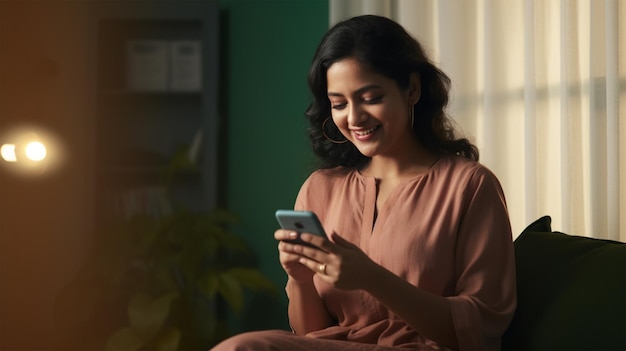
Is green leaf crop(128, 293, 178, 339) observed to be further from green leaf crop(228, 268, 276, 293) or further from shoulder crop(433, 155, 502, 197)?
shoulder crop(433, 155, 502, 197)

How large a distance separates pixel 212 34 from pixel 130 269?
1144mm

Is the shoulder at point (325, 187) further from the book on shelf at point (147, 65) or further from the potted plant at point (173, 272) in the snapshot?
the book on shelf at point (147, 65)

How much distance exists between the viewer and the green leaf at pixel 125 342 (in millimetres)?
3117

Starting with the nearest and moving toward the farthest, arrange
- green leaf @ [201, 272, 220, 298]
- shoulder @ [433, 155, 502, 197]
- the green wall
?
shoulder @ [433, 155, 502, 197]
green leaf @ [201, 272, 220, 298]
the green wall

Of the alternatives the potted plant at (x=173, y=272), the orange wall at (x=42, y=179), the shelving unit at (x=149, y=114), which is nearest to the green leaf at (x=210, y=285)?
the potted plant at (x=173, y=272)

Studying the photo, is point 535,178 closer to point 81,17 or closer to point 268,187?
point 268,187

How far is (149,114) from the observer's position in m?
3.86

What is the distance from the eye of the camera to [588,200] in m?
2.13

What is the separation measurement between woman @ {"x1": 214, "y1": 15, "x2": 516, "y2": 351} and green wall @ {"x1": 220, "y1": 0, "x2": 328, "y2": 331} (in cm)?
174

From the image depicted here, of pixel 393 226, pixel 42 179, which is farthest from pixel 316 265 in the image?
pixel 42 179

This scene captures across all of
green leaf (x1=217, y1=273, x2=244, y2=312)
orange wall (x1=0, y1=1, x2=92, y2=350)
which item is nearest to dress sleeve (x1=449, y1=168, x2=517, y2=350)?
green leaf (x1=217, y1=273, x2=244, y2=312)

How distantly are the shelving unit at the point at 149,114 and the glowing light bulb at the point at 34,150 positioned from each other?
14.1 inches

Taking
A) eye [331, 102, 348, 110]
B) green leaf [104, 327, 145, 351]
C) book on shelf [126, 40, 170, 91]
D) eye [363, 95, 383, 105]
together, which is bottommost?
green leaf [104, 327, 145, 351]

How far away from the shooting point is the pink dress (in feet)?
4.91
